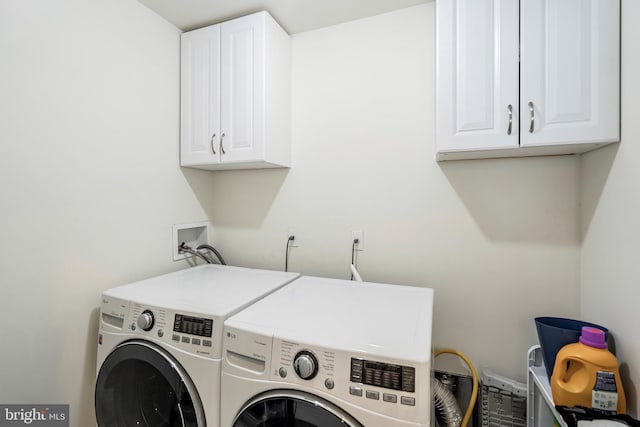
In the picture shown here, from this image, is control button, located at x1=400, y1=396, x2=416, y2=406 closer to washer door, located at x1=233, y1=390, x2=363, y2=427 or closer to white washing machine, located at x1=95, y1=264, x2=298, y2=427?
washer door, located at x1=233, y1=390, x2=363, y2=427

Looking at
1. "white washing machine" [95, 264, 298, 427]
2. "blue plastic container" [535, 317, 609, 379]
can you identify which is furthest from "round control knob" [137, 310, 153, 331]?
"blue plastic container" [535, 317, 609, 379]

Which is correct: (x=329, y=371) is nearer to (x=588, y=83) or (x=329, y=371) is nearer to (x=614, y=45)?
(x=588, y=83)

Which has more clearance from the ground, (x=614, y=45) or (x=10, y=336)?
(x=614, y=45)

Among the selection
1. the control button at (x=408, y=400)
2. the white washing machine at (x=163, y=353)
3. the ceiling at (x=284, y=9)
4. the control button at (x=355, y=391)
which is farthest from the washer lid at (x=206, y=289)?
the ceiling at (x=284, y=9)

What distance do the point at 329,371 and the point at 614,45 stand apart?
1518 mm

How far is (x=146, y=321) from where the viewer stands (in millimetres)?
1176

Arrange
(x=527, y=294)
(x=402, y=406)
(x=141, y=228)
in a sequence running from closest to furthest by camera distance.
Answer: (x=402, y=406), (x=527, y=294), (x=141, y=228)

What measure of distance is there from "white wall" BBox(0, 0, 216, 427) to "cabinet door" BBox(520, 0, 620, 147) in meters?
1.88

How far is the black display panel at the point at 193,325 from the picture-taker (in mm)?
1079

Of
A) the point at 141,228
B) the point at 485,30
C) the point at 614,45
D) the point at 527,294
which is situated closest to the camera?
the point at 614,45

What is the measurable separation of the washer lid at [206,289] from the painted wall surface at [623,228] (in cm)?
137

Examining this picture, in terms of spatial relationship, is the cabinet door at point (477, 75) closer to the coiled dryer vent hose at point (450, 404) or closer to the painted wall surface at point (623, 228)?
the painted wall surface at point (623, 228)

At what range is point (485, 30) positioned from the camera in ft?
4.01

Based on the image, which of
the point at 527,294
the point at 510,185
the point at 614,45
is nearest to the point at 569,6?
the point at 614,45
